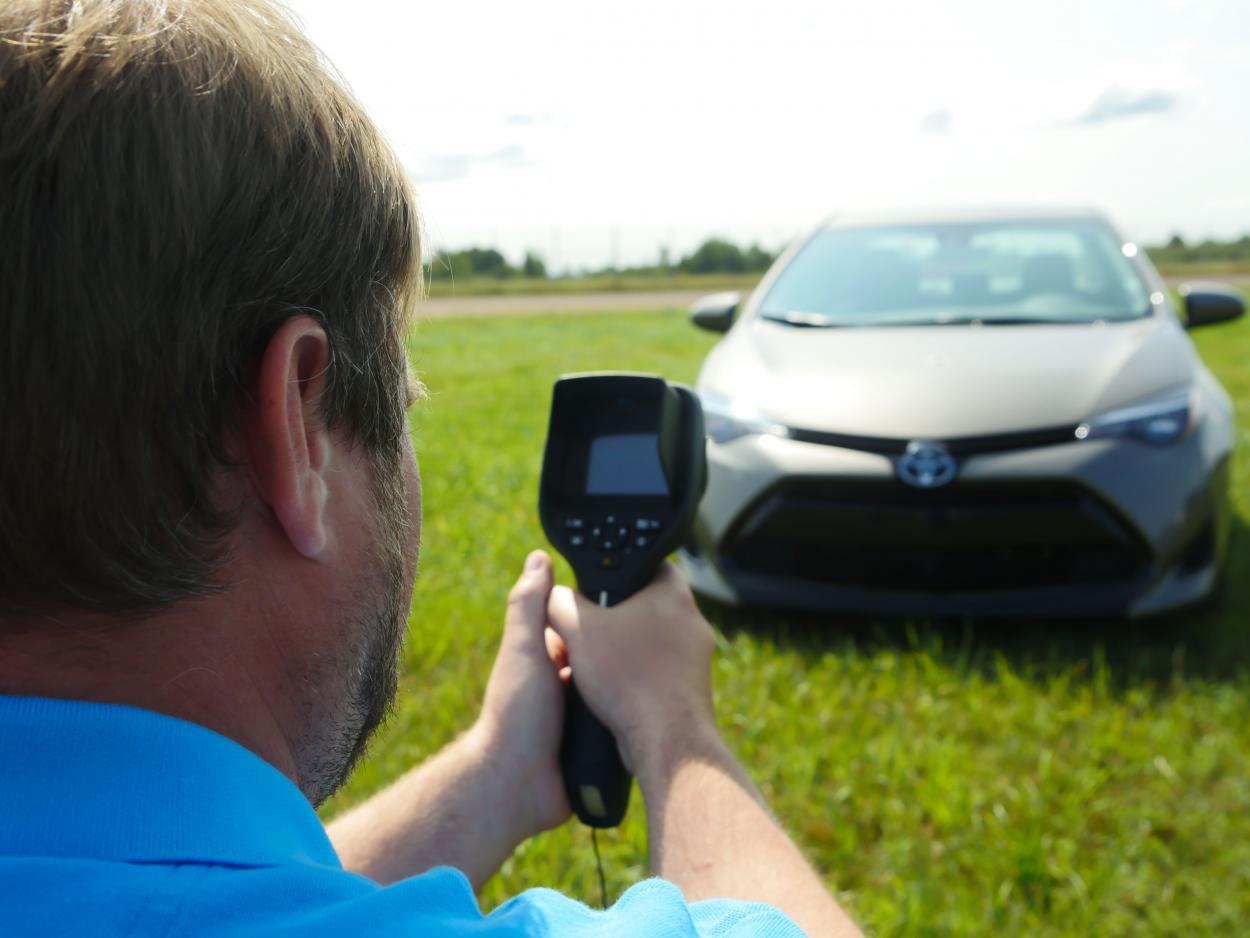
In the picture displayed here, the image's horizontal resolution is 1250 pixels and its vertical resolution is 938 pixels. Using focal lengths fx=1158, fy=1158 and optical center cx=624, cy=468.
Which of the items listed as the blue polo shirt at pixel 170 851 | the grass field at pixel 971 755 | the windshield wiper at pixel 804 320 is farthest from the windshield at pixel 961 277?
the blue polo shirt at pixel 170 851

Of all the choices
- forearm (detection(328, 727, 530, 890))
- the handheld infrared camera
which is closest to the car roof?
the handheld infrared camera

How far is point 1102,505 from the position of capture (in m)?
3.33

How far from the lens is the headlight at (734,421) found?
142 inches

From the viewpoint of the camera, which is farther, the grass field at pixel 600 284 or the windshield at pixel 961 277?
the grass field at pixel 600 284

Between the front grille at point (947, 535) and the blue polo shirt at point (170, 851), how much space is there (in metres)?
2.72

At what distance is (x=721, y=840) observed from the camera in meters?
1.16

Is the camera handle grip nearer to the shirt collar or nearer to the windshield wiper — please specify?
the shirt collar

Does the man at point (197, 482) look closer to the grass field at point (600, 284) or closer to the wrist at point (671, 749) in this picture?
the wrist at point (671, 749)

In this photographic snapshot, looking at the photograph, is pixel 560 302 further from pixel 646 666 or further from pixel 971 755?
pixel 646 666

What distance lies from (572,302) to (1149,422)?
894 inches

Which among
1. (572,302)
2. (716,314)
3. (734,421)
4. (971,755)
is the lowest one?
(971,755)

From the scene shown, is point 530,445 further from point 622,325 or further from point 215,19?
point 622,325

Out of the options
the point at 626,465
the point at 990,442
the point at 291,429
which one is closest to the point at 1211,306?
the point at 990,442

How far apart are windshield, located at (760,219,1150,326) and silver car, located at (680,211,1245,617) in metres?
0.28
